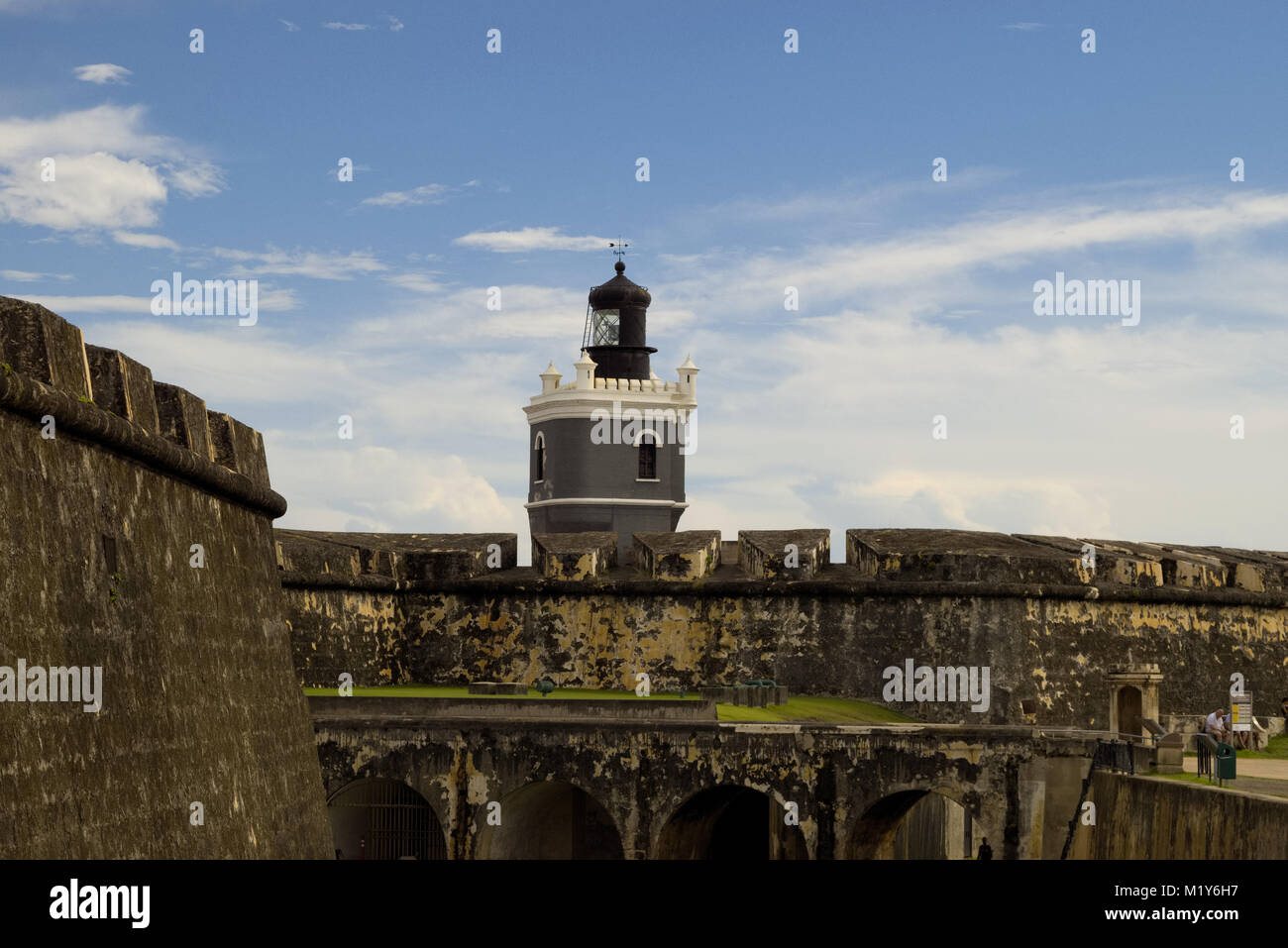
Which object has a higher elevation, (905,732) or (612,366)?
(612,366)

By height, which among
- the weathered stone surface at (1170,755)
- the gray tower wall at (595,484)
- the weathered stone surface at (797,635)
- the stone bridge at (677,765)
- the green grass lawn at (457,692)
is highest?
the gray tower wall at (595,484)

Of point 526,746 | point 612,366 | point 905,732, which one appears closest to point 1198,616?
point 905,732

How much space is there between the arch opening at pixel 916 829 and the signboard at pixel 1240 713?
13.0 ft

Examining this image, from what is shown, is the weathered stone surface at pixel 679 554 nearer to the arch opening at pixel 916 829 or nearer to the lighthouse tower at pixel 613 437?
the arch opening at pixel 916 829

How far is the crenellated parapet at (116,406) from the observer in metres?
12.1

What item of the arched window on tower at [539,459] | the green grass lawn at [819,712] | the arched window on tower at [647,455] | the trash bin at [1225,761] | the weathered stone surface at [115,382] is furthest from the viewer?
the arched window on tower at [539,459]

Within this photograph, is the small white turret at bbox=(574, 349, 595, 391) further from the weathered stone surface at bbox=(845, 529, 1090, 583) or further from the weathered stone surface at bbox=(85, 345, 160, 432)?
the weathered stone surface at bbox=(85, 345, 160, 432)

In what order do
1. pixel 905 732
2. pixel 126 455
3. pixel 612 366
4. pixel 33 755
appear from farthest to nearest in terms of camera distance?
pixel 612 366
pixel 905 732
pixel 126 455
pixel 33 755

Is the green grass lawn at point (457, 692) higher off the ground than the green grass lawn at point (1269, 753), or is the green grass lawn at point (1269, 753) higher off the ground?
the green grass lawn at point (457, 692)

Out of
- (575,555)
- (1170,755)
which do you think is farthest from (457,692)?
(1170,755)

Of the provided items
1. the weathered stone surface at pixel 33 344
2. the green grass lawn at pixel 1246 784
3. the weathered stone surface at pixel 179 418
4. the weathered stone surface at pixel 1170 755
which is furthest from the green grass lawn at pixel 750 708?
the weathered stone surface at pixel 33 344

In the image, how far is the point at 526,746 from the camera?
85.5 ft
